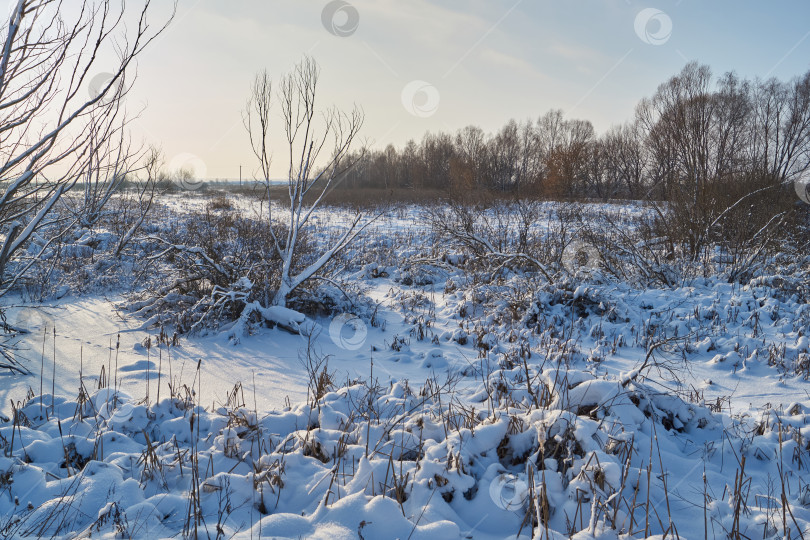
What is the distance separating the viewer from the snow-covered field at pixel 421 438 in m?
2.33

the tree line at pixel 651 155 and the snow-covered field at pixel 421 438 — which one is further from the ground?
the tree line at pixel 651 155

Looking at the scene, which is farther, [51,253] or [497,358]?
[51,253]

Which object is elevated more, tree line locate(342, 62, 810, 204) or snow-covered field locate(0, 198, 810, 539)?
tree line locate(342, 62, 810, 204)

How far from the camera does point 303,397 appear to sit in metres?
4.41

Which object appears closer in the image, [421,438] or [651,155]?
[421,438]

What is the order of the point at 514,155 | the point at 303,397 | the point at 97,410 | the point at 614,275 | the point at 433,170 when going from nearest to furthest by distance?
the point at 97,410, the point at 303,397, the point at 614,275, the point at 514,155, the point at 433,170

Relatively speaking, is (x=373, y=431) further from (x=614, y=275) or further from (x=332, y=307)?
(x=614, y=275)

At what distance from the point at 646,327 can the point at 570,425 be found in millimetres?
4353

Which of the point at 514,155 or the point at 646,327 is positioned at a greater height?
the point at 514,155

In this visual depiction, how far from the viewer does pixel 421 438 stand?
302 cm

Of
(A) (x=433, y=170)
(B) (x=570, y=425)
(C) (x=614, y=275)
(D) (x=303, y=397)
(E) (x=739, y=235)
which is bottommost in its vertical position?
(D) (x=303, y=397)

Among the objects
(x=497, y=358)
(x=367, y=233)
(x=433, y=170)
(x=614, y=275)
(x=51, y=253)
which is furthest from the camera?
(x=433, y=170)

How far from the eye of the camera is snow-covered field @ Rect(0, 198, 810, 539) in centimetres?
233

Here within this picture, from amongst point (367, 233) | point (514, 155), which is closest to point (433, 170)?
point (514, 155)
